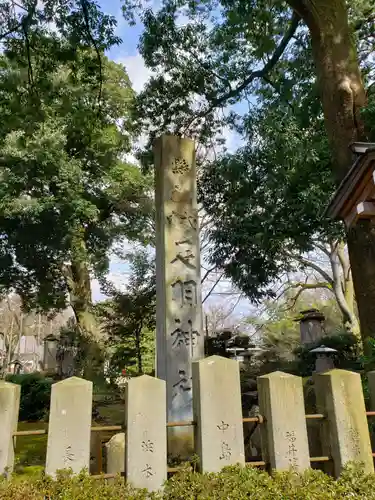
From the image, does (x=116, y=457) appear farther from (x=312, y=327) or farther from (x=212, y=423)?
(x=312, y=327)

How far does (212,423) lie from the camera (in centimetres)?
286

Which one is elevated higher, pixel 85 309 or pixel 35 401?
pixel 85 309

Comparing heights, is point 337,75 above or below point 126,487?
above

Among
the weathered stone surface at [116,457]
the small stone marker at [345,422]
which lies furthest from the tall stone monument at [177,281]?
the small stone marker at [345,422]

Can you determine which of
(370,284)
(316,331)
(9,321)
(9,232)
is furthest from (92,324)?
(9,321)

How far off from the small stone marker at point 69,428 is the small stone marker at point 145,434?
285mm

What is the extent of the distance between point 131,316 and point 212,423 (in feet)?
34.3

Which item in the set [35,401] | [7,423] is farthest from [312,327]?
[7,423]

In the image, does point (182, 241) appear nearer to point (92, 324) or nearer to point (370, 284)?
point (370, 284)

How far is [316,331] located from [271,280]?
265 centimetres

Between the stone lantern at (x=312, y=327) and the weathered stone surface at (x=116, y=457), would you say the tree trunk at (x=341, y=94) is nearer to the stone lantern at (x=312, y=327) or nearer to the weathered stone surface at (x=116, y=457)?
the weathered stone surface at (x=116, y=457)

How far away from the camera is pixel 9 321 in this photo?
2627 centimetres

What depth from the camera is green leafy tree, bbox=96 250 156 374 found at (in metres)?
13.0

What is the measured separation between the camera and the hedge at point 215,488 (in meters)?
2.38
